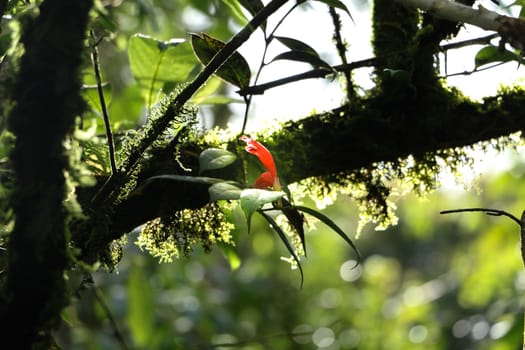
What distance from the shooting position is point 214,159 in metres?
0.86

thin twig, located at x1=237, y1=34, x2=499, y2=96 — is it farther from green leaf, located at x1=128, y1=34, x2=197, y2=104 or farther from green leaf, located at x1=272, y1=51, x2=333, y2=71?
green leaf, located at x1=128, y1=34, x2=197, y2=104

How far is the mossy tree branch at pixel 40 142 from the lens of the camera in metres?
0.52

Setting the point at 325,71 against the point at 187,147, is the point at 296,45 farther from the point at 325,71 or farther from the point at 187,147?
the point at 187,147

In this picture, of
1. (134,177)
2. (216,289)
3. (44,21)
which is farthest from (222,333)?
(44,21)

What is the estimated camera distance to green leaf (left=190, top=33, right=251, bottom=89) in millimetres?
965

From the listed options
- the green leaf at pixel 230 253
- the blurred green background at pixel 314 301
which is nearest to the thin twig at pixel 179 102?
the green leaf at pixel 230 253

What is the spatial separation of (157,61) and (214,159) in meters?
0.41

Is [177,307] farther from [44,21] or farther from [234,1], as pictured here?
[44,21]

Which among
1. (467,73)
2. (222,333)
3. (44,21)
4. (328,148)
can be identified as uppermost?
(222,333)

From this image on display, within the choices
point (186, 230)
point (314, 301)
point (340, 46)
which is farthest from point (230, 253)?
point (314, 301)

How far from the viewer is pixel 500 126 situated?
1.12 metres

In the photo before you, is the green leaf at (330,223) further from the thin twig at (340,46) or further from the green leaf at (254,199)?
the thin twig at (340,46)

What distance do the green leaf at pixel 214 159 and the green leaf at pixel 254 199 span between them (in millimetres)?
114

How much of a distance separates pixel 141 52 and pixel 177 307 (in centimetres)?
164
